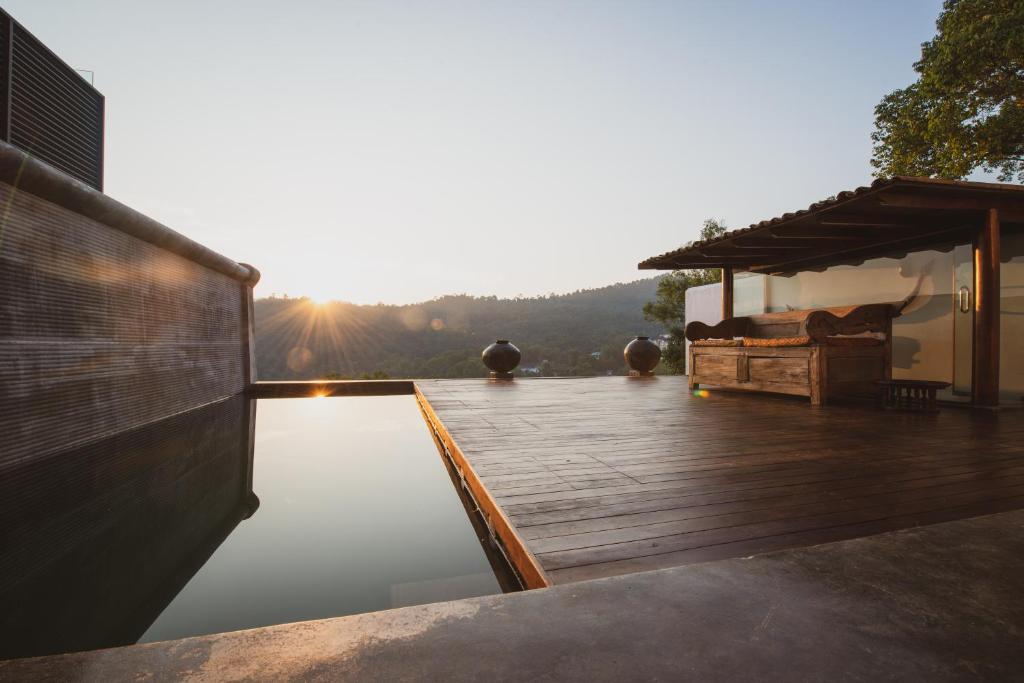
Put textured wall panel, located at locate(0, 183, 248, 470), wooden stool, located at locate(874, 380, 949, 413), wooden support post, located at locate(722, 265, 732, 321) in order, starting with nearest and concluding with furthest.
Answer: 1. textured wall panel, located at locate(0, 183, 248, 470)
2. wooden stool, located at locate(874, 380, 949, 413)
3. wooden support post, located at locate(722, 265, 732, 321)

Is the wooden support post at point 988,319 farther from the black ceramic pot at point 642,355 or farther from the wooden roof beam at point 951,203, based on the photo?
the black ceramic pot at point 642,355

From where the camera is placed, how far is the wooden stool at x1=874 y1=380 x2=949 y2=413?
4359 millimetres

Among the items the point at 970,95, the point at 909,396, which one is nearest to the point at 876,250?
the point at 909,396

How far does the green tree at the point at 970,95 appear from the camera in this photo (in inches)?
333

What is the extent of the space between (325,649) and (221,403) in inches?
323

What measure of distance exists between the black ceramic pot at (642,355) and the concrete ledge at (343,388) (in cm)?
406

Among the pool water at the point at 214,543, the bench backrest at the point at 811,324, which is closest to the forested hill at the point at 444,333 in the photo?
the bench backrest at the point at 811,324

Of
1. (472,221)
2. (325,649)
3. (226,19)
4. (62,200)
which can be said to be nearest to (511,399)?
(62,200)

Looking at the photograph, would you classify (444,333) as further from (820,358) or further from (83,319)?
(820,358)

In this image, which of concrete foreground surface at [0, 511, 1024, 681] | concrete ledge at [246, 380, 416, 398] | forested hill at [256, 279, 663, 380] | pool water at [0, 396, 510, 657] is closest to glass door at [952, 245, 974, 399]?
concrete foreground surface at [0, 511, 1024, 681]

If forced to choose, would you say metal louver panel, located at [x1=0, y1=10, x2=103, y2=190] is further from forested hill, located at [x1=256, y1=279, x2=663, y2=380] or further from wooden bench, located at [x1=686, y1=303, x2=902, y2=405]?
wooden bench, located at [x1=686, y1=303, x2=902, y2=405]

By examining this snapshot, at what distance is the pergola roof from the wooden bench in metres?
0.77

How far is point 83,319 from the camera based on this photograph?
4.52 m

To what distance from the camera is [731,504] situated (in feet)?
6.47
